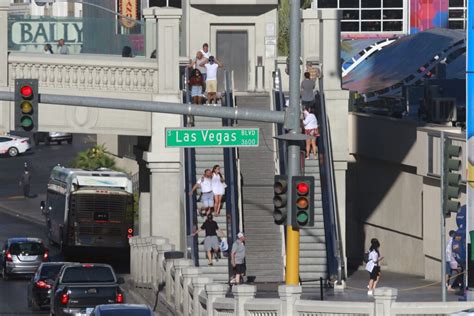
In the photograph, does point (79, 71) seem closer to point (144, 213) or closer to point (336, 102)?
point (336, 102)

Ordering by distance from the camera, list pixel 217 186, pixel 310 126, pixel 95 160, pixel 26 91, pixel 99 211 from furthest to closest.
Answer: pixel 95 160 → pixel 99 211 → pixel 310 126 → pixel 217 186 → pixel 26 91

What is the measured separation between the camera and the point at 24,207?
79.7 metres

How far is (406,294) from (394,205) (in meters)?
A: 11.1

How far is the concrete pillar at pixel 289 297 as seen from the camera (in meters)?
29.8

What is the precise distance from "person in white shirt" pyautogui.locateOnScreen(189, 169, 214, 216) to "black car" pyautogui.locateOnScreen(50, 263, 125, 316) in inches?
147

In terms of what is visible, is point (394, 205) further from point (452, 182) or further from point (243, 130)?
point (452, 182)

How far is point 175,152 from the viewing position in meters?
46.0

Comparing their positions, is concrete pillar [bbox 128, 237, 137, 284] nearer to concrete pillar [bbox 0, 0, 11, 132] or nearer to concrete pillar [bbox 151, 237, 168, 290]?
concrete pillar [bbox 151, 237, 168, 290]

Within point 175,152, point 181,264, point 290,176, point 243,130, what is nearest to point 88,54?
point 175,152

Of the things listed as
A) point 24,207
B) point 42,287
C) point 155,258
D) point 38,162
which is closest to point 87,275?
point 42,287

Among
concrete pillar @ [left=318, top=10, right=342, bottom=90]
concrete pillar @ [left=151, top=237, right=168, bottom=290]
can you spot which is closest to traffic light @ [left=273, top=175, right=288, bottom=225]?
concrete pillar @ [left=151, top=237, right=168, bottom=290]

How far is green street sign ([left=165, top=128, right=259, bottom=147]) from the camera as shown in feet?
102

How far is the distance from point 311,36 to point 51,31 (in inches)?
315

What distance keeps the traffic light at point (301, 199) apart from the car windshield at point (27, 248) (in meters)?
25.2
